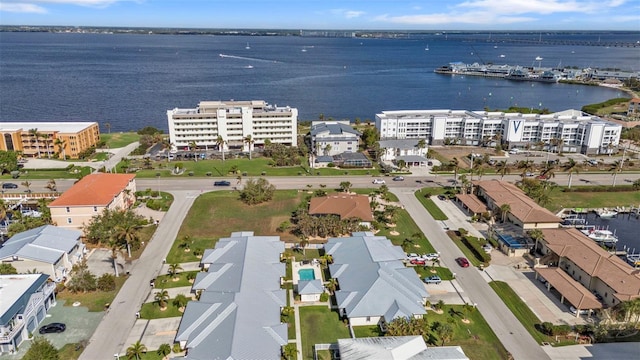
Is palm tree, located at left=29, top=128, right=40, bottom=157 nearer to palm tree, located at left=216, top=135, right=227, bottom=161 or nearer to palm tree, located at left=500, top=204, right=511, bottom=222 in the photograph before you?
palm tree, located at left=216, top=135, right=227, bottom=161

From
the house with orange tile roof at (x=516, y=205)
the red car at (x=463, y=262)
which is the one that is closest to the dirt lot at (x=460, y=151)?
the house with orange tile roof at (x=516, y=205)

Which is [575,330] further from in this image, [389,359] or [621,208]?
[621,208]

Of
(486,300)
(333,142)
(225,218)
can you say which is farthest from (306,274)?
(333,142)

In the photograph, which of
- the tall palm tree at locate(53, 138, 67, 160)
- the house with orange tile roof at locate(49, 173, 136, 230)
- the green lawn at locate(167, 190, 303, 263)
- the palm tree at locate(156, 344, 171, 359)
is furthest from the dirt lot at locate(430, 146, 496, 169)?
the tall palm tree at locate(53, 138, 67, 160)

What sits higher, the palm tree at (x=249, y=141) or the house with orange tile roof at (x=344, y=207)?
the palm tree at (x=249, y=141)

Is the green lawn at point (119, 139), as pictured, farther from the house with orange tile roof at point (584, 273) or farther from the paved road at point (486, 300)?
the house with orange tile roof at point (584, 273)

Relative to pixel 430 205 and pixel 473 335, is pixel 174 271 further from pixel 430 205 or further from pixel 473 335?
pixel 430 205
